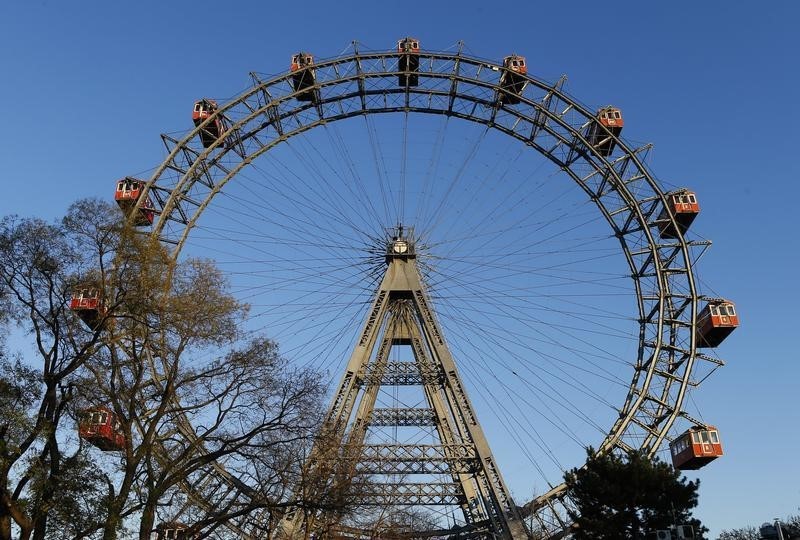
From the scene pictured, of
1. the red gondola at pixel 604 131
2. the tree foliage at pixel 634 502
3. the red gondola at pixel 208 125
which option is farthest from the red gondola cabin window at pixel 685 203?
the red gondola at pixel 208 125

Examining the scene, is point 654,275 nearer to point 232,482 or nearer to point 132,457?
point 232,482

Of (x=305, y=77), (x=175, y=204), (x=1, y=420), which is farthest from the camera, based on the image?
(x=305, y=77)

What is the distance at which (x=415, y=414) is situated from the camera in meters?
32.7

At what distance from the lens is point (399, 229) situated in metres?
35.1

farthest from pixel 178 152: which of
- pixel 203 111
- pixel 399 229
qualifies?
pixel 399 229

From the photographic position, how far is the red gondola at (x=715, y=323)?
1241 inches

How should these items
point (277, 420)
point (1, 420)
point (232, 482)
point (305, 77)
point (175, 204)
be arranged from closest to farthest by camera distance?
point (1, 420) → point (277, 420) → point (232, 482) → point (175, 204) → point (305, 77)

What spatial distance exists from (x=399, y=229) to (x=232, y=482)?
14247 millimetres

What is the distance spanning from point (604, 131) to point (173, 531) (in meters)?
25.6

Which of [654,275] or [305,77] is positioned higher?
Answer: [305,77]

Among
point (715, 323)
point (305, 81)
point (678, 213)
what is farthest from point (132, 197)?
point (715, 323)

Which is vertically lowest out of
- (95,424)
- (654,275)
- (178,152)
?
(95,424)

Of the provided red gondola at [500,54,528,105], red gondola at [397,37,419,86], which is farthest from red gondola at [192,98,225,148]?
red gondola at [500,54,528,105]

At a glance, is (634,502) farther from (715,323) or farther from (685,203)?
(685,203)
